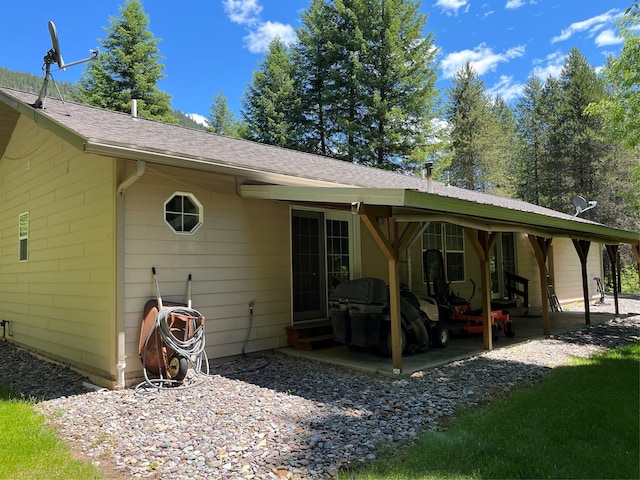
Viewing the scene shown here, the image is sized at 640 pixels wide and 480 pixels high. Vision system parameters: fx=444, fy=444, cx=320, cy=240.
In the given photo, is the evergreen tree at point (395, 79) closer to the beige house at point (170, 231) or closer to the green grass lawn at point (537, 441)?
the beige house at point (170, 231)

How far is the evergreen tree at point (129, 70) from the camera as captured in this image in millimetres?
21812

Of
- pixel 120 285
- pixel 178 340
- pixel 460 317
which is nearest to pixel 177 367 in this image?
pixel 178 340

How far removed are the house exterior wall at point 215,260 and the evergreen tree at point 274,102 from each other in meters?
16.5

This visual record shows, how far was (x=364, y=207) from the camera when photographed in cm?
503

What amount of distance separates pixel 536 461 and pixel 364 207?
2.93 metres

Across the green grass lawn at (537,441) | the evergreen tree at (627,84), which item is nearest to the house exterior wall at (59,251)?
the green grass lawn at (537,441)

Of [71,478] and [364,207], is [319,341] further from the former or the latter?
[71,478]

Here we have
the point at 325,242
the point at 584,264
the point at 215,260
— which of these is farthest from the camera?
the point at 584,264

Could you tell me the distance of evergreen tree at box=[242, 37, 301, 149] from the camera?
22.6 meters

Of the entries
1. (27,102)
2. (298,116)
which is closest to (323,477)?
(27,102)

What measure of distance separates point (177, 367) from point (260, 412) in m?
1.45

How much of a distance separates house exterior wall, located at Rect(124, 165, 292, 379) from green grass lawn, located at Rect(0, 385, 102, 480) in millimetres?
1307

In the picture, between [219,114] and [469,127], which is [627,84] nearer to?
[469,127]

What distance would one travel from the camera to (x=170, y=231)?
5574 mm
